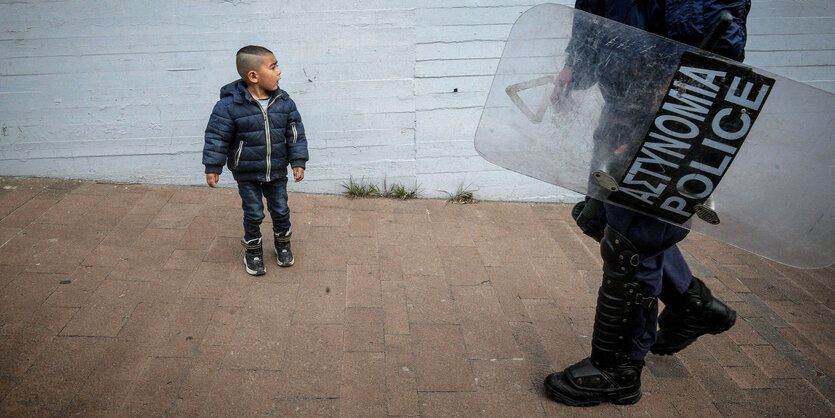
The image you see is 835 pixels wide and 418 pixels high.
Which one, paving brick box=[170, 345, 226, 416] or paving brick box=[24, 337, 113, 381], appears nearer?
paving brick box=[170, 345, 226, 416]

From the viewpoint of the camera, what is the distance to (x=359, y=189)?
169 inches

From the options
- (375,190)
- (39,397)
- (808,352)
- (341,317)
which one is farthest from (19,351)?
(808,352)

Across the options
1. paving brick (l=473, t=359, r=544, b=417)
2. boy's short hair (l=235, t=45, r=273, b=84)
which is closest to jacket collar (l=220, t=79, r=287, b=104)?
boy's short hair (l=235, t=45, r=273, b=84)

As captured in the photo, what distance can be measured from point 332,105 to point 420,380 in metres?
2.35

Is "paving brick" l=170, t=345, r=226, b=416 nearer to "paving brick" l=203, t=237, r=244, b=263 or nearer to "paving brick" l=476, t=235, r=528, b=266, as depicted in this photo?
"paving brick" l=203, t=237, r=244, b=263

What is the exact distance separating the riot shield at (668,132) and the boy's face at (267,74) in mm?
1391

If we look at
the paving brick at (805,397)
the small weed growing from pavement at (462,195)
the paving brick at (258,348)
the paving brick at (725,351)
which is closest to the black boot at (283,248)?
the paving brick at (258,348)

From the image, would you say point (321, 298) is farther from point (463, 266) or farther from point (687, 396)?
point (687, 396)

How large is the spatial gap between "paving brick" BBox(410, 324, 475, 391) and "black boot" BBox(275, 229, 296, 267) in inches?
38.3

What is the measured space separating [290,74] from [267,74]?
106 centimetres

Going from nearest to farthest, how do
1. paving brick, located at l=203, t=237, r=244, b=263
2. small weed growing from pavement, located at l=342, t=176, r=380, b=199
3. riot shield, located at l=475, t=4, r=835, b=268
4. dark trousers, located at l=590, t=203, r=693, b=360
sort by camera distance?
1. riot shield, located at l=475, t=4, r=835, b=268
2. dark trousers, located at l=590, t=203, r=693, b=360
3. paving brick, located at l=203, t=237, r=244, b=263
4. small weed growing from pavement, located at l=342, t=176, r=380, b=199

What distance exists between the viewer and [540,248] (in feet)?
12.2

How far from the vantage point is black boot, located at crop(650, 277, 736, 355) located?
240cm

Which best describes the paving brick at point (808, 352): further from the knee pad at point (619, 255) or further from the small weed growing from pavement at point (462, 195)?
the small weed growing from pavement at point (462, 195)
